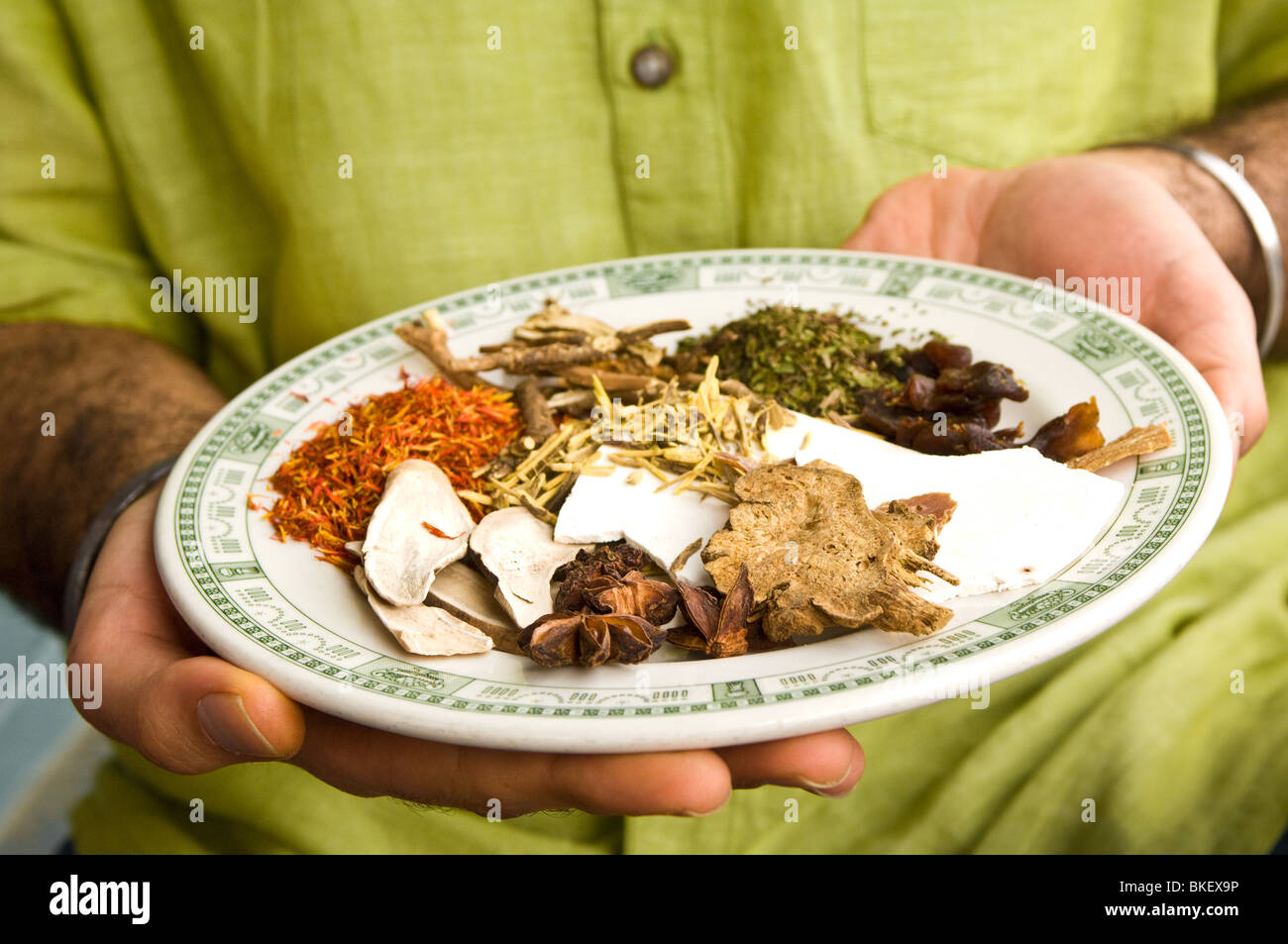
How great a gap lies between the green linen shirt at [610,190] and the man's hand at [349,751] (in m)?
0.61

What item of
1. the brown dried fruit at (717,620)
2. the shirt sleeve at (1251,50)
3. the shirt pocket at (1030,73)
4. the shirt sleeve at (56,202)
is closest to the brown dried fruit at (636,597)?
the brown dried fruit at (717,620)

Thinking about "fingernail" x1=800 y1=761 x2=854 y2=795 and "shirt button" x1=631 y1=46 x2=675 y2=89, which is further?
"shirt button" x1=631 y1=46 x2=675 y2=89

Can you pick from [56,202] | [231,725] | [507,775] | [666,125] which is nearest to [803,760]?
[507,775]

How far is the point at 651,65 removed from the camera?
6.59 ft

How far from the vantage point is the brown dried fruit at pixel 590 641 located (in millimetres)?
1091

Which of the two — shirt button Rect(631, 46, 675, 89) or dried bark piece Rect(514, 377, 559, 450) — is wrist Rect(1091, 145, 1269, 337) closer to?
shirt button Rect(631, 46, 675, 89)

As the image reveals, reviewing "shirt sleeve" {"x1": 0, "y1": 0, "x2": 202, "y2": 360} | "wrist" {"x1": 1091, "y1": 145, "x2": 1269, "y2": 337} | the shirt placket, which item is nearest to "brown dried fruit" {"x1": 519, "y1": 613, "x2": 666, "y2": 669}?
the shirt placket

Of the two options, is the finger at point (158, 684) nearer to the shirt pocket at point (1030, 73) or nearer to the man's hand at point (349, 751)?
the man's hand at point (349, 751)

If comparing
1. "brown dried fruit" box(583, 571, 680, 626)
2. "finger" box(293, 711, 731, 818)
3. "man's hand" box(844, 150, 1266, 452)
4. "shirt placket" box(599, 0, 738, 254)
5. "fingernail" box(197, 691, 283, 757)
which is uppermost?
"shirt placket" box(599, 0, 738, 254)

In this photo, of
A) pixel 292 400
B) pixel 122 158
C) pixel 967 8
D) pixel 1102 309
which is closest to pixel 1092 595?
pixel 1102 309

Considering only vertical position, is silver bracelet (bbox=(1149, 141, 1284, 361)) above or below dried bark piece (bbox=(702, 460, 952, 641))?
above

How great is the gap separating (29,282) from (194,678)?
5.35 ft

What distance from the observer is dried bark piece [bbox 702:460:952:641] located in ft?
3.61

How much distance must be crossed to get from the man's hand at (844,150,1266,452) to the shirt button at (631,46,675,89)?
1.77 ft
